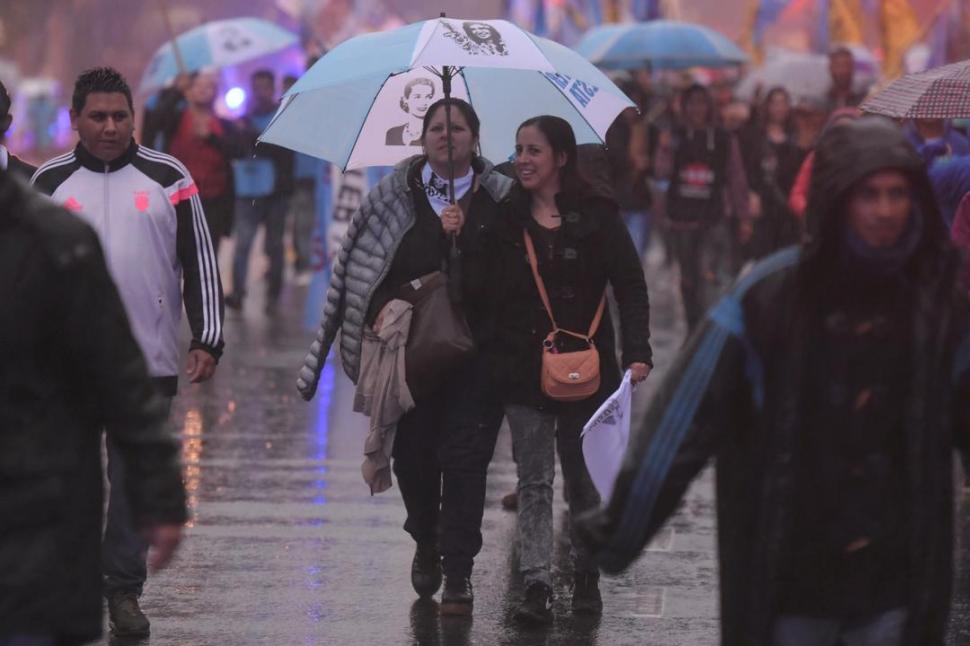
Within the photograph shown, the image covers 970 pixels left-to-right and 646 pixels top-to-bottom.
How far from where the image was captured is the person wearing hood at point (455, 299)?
7930mm

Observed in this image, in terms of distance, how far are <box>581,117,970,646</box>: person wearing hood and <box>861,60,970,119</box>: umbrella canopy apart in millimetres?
4490

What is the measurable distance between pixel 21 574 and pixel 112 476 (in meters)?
3.24

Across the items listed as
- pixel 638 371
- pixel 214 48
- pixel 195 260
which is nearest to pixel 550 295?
pixel 638 371

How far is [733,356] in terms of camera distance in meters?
4.41

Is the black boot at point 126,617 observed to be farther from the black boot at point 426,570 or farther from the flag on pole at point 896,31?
the flag on pole at point 896,31

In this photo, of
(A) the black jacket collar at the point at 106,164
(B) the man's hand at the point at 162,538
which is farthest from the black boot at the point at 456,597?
(B) the man's hand at the point at 162,538

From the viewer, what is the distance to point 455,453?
26.1ft

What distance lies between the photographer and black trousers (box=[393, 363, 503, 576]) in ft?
26.0

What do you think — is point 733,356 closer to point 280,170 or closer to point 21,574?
point 21,574

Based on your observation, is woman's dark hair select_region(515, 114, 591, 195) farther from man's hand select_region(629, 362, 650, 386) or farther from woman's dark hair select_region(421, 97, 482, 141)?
man's hand select_region(629, 362, 650, 386)

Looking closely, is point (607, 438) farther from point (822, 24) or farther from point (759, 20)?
point (759, 20)

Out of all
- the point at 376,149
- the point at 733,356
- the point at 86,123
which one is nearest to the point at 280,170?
the point at 376,149

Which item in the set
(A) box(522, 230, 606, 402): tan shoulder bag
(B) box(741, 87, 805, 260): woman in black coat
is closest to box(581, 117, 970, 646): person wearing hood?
(A) box(522, 230, 606, 402): tan shoulder bag

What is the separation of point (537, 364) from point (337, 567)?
51.8 inches
